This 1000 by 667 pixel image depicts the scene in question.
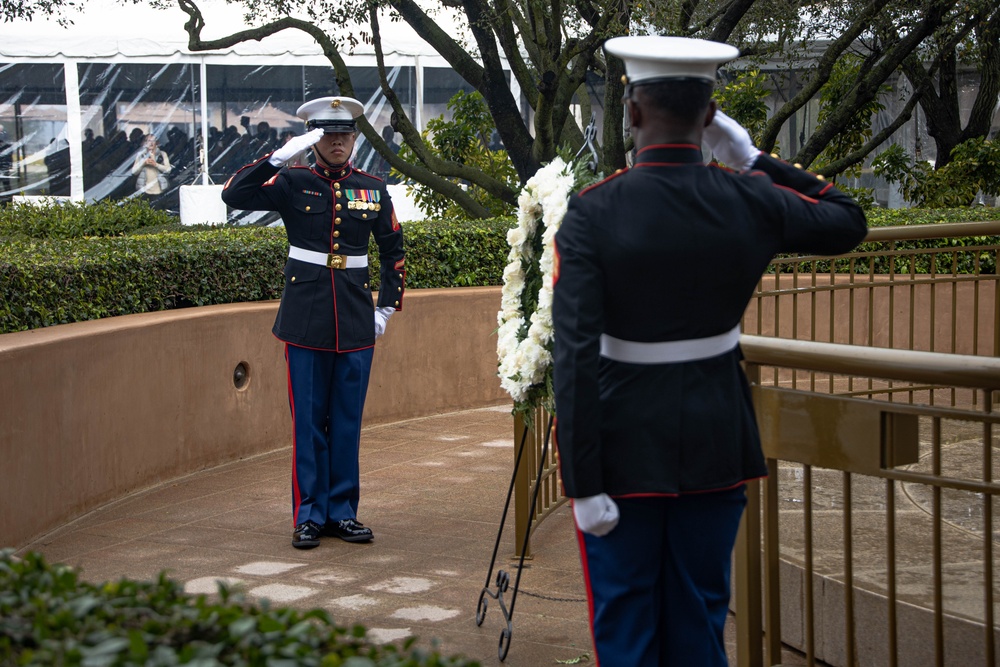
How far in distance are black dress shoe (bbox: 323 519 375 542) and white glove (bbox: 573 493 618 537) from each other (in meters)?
2.93

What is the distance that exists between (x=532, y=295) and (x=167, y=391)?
3.15m

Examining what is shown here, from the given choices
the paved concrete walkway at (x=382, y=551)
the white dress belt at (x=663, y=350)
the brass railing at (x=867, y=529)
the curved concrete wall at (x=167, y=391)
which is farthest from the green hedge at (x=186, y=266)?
the white dress belt at (x=663, y=350)

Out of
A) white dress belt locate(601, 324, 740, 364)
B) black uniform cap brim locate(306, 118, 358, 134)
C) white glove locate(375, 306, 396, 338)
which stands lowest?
white glove locate(375, 306, 396, 338)

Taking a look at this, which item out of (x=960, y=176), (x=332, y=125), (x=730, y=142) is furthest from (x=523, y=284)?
(x=960, y=176)

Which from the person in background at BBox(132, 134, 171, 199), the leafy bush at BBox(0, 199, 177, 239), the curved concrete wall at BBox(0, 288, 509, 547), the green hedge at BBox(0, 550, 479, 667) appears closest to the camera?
the green hedge at BBox(0, 550, 479, 667)

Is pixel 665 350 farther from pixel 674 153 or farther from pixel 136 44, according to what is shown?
pixel 136 44

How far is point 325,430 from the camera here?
5848 mm

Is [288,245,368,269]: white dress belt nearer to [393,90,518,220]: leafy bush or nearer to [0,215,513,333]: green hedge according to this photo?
[0,215,513,333]: green hedge

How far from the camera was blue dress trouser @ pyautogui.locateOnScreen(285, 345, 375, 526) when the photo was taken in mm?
5648

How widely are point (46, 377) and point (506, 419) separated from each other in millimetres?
3729

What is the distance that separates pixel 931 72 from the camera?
13688mm

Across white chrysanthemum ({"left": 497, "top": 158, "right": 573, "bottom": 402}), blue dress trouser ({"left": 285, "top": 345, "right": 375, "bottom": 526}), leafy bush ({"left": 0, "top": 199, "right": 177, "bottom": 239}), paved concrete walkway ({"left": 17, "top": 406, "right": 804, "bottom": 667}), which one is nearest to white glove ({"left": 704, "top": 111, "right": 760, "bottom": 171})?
white chrysanthemum ({"left": 497, "top": 158, "right": 573, "bottom": 402})

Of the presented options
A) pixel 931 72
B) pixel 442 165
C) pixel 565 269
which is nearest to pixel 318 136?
pixel 565 269

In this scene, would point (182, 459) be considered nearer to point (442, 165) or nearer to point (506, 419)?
point (506, 419)
